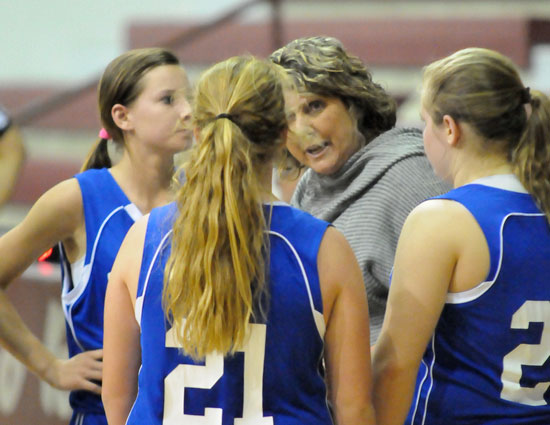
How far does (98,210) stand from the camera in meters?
2.33

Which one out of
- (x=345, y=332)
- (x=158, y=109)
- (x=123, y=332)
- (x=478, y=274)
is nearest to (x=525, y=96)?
(x=478, y=274)

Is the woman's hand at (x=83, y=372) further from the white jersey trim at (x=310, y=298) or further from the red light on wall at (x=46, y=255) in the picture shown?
the white jersey trim at (x=310, y=298)

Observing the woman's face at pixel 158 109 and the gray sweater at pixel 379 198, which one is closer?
the gray sweater at pixel 379 198

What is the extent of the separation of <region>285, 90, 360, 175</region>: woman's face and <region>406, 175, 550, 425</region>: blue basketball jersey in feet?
1.96

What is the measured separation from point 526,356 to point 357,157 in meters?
0.73

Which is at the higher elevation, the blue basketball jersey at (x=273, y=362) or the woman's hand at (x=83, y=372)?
the blue basketball jersey at (x=273, y=362)

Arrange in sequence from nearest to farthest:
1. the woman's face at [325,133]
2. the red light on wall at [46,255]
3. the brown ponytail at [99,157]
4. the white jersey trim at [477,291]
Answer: the white jersey trim at [477,291], the woman's face at [325,133], the red light on wall at [46,255], the brown ponytail at [99,157]

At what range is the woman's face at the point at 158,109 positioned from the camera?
2.45m

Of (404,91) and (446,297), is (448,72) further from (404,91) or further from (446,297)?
(404,91)

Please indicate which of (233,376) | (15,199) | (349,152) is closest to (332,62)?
(349,152)

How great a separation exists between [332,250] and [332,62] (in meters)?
0.78

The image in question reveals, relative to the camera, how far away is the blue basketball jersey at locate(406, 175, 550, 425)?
163 centimetres

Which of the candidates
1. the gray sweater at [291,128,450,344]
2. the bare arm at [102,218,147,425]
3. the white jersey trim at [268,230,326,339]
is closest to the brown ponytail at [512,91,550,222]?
the gray sweater at [291,128,450,344]

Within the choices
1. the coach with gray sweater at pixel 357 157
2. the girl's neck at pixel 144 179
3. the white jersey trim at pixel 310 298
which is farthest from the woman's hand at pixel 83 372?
the white jersey trim at pixel 310 298
